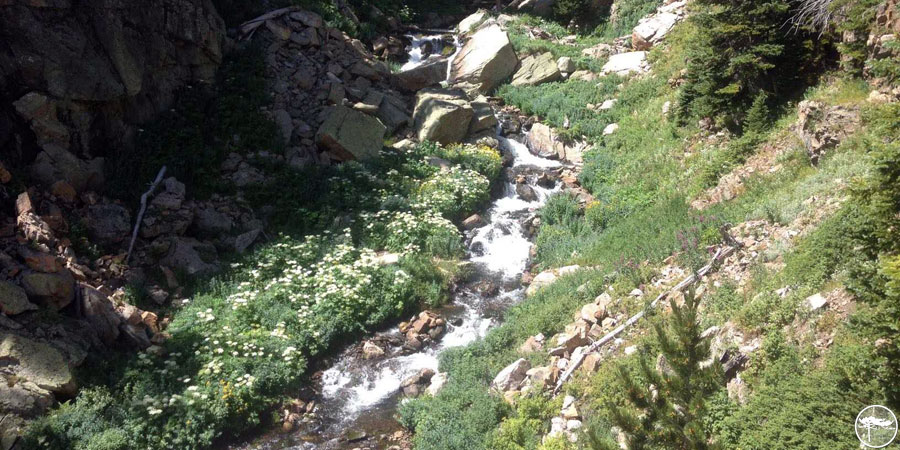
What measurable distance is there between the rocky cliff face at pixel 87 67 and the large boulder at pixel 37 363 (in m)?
4.83

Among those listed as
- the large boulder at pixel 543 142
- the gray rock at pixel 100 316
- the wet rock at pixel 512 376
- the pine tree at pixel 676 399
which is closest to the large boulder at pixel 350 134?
the large boulder at pixel 543 142

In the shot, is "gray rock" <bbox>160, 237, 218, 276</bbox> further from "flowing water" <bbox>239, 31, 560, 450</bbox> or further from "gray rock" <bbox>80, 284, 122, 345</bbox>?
"flowing water" <bbox>239, 31, 560, 450</bbox>

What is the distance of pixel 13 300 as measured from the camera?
9719 mm

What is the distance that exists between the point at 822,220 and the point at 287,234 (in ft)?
34.2

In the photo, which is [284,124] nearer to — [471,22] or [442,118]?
[442,118]

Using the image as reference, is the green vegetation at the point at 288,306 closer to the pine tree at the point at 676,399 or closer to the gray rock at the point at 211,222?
the gray rock at the point at 211,222

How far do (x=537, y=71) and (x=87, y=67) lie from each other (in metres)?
14.1

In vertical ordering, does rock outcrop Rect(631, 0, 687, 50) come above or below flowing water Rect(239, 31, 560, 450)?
above

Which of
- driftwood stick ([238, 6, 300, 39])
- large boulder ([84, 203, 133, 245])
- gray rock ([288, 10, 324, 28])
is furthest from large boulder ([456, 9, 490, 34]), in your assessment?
large boulder ([84, 203, 133, 245])

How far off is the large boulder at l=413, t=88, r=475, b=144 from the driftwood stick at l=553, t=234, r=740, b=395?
33.3 feet

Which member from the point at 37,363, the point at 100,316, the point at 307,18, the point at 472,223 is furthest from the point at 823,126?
the point at 307,18

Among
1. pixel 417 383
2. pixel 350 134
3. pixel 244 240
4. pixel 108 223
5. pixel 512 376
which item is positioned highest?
pixel 108 223

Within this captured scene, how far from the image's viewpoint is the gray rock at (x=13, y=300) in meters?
9.62

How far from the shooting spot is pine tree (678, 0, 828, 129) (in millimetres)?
12780
